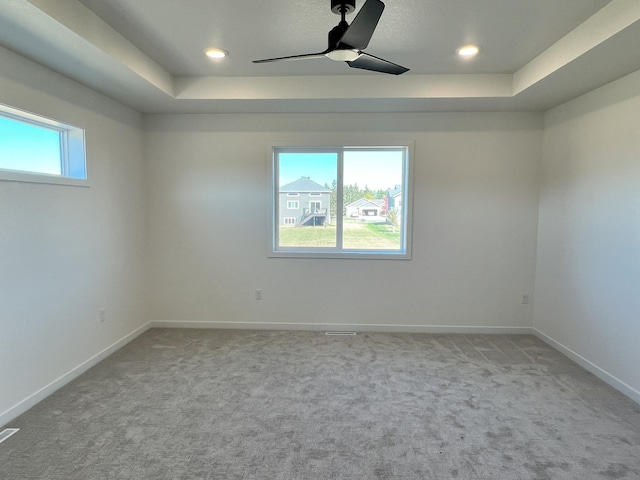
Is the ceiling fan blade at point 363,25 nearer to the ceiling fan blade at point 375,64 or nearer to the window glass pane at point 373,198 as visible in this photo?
the ceiling fan blade at point 375,64

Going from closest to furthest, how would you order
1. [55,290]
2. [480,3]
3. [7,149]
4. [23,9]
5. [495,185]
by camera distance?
[23,9], [480,3], [7,149], [55,290], [495,185]

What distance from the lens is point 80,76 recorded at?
8.50ft

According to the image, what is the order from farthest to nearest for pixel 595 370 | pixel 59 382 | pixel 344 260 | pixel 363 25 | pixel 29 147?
pixel 344 260 < pixel 595 370 < pixel 59 382 < pixel 29 147 < pixel 363 25

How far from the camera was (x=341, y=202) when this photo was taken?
385 centimetres

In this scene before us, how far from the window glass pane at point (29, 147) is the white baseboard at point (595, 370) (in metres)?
4.72

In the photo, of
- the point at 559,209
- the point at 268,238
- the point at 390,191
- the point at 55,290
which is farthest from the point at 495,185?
the point at 55,290

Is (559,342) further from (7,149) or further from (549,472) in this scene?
(7,149)

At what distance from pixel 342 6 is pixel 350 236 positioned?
244 centimetres

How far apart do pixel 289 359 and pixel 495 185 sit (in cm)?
285

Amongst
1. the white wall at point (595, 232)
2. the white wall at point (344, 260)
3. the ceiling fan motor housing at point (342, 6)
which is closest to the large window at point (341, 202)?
the white wall at point (344, 260)

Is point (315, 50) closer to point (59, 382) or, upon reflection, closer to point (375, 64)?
point (375, 64)

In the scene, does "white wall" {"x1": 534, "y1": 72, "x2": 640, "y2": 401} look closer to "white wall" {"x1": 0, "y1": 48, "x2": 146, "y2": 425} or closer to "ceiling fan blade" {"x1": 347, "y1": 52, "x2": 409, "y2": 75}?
"ceiling fan blade" {"x1": 347, "y1": 52, "x2": 409, "y2": 75}

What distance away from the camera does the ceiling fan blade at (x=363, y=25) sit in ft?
4.99

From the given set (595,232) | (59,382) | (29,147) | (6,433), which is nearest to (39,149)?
(29,147)
